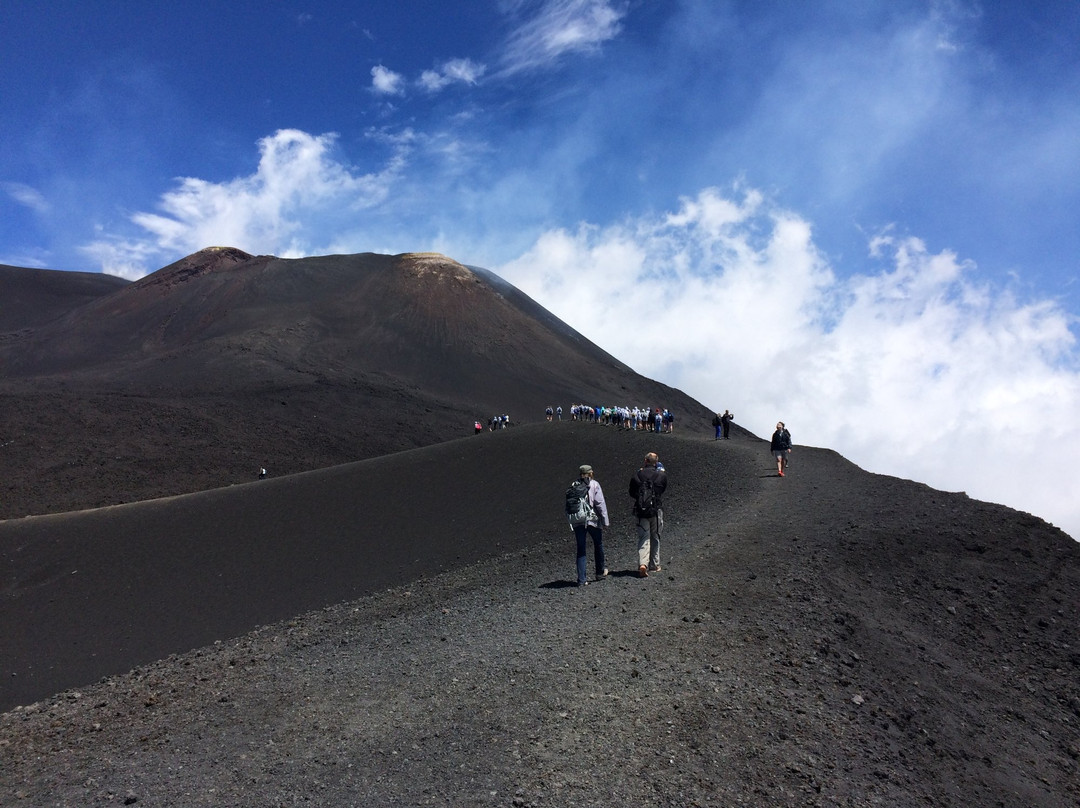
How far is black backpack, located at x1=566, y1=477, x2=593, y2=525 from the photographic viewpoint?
10.2 meters

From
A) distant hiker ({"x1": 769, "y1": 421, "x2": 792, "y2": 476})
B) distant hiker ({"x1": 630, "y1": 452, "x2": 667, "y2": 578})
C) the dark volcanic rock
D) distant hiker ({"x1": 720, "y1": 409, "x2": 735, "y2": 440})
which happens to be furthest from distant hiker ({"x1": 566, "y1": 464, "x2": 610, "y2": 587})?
distant hiker ({"x1": 720, "y1": 409, "x2": 735, "y2": 440})

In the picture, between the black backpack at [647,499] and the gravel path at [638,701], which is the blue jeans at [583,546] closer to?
the gravel path at [638,701]

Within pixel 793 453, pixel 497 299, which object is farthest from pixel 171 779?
pixel 497 299

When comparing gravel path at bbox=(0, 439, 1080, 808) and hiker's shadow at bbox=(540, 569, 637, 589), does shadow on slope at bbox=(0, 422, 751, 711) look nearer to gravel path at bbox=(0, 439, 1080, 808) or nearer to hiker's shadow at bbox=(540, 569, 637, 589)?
hiker's shadow at bbox=(540, 569, 637, 589)

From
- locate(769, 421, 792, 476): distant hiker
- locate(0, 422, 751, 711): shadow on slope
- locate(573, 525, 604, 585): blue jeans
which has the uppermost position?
locate(769, 421, 792, 476): distant hiker

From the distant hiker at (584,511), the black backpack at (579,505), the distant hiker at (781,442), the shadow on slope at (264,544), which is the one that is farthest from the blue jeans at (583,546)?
the distant hiker at (781,442)

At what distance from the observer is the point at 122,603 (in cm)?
1858

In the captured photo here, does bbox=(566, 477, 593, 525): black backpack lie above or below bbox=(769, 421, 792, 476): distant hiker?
below

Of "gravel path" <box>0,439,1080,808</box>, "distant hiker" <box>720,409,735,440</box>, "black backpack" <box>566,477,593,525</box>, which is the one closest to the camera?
"gravel path" <box>0,439,1080,808</box>

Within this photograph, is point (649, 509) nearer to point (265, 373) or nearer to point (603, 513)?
point (603, 513)

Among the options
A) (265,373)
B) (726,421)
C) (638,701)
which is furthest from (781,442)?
(265,373)

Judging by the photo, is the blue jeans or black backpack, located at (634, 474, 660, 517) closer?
→ the blue jeans

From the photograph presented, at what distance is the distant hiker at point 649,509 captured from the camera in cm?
1049

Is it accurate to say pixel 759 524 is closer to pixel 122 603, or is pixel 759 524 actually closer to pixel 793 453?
pixel 793 453
